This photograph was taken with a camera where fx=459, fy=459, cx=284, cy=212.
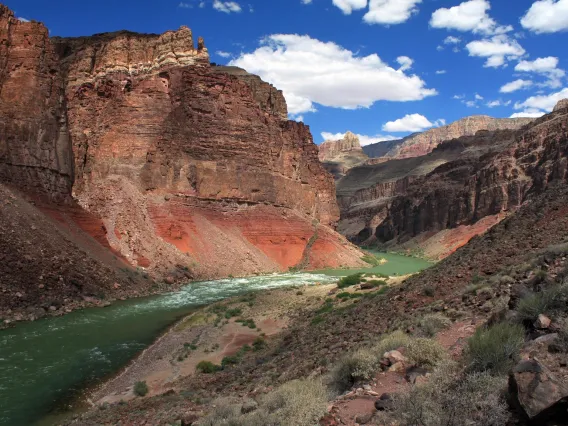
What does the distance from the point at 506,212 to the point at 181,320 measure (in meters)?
70.3

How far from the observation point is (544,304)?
6637mm

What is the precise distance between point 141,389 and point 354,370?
299 inches

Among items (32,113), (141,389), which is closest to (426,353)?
(141,389)

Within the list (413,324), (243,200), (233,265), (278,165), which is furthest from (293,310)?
(278,165)

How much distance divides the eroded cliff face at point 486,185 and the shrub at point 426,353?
6751 centimetres

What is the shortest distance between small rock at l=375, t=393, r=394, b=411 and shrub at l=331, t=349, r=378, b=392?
42.2 inches

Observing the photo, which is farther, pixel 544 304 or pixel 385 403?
pixel 544 304

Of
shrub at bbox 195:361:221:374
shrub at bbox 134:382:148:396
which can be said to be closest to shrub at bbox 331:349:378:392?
shrub at bbox 134:382:148:396

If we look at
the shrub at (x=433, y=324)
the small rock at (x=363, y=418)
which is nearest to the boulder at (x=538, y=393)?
the small rock at (x=363, y=418)

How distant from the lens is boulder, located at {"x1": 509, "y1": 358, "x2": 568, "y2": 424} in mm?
4105

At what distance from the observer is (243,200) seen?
54.9m

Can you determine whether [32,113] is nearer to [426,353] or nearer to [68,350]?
[68,350]

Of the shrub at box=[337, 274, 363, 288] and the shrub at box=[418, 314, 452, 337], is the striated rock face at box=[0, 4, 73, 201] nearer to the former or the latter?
the shrub at box=[337, 274, 363, 288]

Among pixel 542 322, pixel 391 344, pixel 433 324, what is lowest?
pixel 391 344
